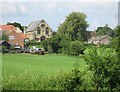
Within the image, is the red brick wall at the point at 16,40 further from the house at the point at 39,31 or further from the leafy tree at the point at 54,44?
the house at the point at 39,31

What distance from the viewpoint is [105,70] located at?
904 cm

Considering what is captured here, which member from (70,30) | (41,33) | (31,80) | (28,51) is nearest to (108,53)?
(31,80)

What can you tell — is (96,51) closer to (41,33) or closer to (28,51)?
(28,51)

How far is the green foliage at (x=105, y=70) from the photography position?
895 centimetres

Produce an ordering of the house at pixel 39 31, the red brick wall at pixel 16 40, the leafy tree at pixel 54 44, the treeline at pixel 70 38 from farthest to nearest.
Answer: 1. the house at pixel 39 31
2. the red brick wall at pixel 16 40
3. the leafy tree at pixel 54 44
4. the treeline at pixel 70 38

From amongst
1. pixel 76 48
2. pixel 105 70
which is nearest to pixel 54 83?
pixel 105 70

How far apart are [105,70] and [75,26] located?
37.7 m

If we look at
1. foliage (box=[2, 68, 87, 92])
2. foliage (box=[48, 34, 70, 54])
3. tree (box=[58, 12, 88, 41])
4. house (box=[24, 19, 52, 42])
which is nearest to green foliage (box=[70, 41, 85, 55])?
foliage (box=[48, 34, 70, 54])

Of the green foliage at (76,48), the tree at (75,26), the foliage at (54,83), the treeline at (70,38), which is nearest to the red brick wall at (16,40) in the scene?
the treeline at (70,38)

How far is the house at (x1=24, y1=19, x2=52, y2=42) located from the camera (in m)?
48.8

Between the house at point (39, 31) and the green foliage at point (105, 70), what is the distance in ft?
129

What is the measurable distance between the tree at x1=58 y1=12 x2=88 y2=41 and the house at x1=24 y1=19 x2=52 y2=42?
337 cm

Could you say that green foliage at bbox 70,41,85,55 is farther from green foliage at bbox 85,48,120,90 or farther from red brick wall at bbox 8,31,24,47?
green foliage at bbox 85,48,120,90

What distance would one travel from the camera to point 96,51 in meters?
9.54
